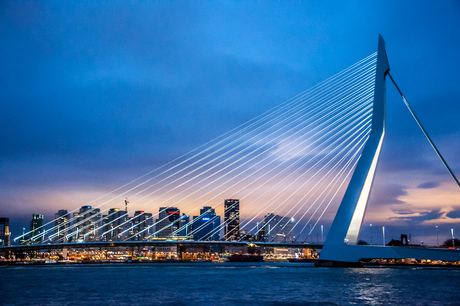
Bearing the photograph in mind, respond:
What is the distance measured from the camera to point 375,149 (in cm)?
2458

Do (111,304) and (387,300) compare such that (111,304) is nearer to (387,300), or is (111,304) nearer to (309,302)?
(309,302)

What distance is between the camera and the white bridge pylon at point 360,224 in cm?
2417

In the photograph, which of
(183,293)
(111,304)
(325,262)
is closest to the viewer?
(111,304)

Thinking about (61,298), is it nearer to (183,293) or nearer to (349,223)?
(183,293)

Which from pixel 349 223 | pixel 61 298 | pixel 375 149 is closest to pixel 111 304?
pixel 61 298

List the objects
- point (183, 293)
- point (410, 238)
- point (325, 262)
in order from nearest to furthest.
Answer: point (183, 293), point (325, 262), point (410, 238)

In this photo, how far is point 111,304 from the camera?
48.0ft

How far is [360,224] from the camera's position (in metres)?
24.4

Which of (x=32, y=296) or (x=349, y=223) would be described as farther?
(x=349, y=223)

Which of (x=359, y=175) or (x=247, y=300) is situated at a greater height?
(x=359, y=175)

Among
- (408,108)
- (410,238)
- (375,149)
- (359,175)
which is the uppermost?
(408,108)

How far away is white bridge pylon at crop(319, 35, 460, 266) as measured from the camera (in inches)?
952

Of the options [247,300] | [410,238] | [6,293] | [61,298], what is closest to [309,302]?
[247,300]

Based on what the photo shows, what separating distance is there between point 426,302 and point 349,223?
9.16 metres
